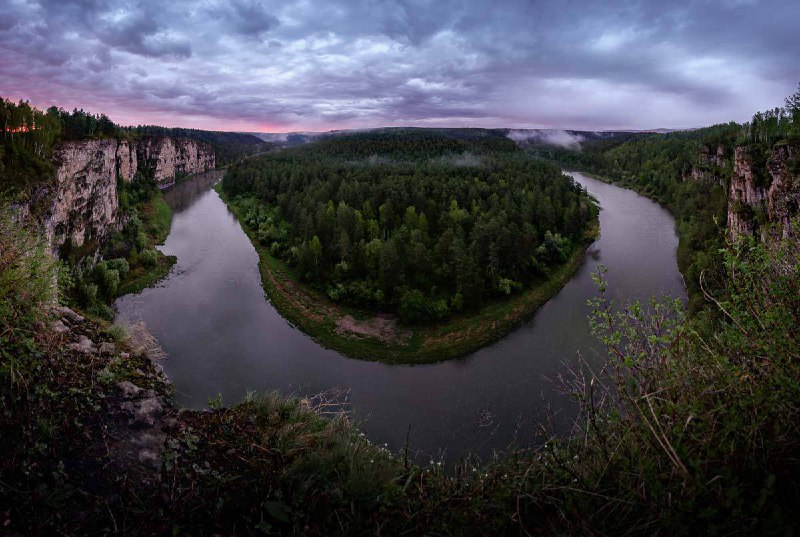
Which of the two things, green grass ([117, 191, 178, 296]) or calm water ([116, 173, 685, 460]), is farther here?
green grass ([117, 191, 178, 296])

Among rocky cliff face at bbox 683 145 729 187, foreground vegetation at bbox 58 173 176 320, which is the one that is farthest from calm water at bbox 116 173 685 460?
rocky cliff face at bbox 683 145 729 187

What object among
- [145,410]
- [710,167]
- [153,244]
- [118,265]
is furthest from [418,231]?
[710,167]

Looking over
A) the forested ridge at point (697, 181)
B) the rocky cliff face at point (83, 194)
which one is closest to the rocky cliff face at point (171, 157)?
the rocky cliff face at point (83, 194)

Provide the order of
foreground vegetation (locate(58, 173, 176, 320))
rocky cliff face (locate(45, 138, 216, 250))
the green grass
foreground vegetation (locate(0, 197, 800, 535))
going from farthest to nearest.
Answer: the green grass
rocky cliff face (locate(45, 138, 216, 250))
foreground vegetation (locate(58, 173, 176, 320))
foreground vegetation (locate(0, 197, 800, 535))

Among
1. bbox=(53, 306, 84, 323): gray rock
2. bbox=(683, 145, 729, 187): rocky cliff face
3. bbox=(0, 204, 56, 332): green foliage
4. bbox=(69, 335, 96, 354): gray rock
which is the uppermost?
bbox=(683, 145, 729, 187): rocky cliff face

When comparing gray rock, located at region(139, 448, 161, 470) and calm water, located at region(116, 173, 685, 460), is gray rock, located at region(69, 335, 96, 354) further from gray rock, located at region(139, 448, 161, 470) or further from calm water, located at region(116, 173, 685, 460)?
calm water, located at region(116, 173, 685, 460)

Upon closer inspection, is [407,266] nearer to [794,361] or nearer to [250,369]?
[250,369]

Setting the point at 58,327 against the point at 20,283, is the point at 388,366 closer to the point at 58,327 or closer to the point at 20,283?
the point at 58,327

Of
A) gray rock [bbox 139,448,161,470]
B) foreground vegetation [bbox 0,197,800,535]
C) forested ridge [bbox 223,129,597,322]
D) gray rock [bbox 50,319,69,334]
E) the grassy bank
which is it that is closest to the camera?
foreground vegetation [bbox 0,197,800,535]
